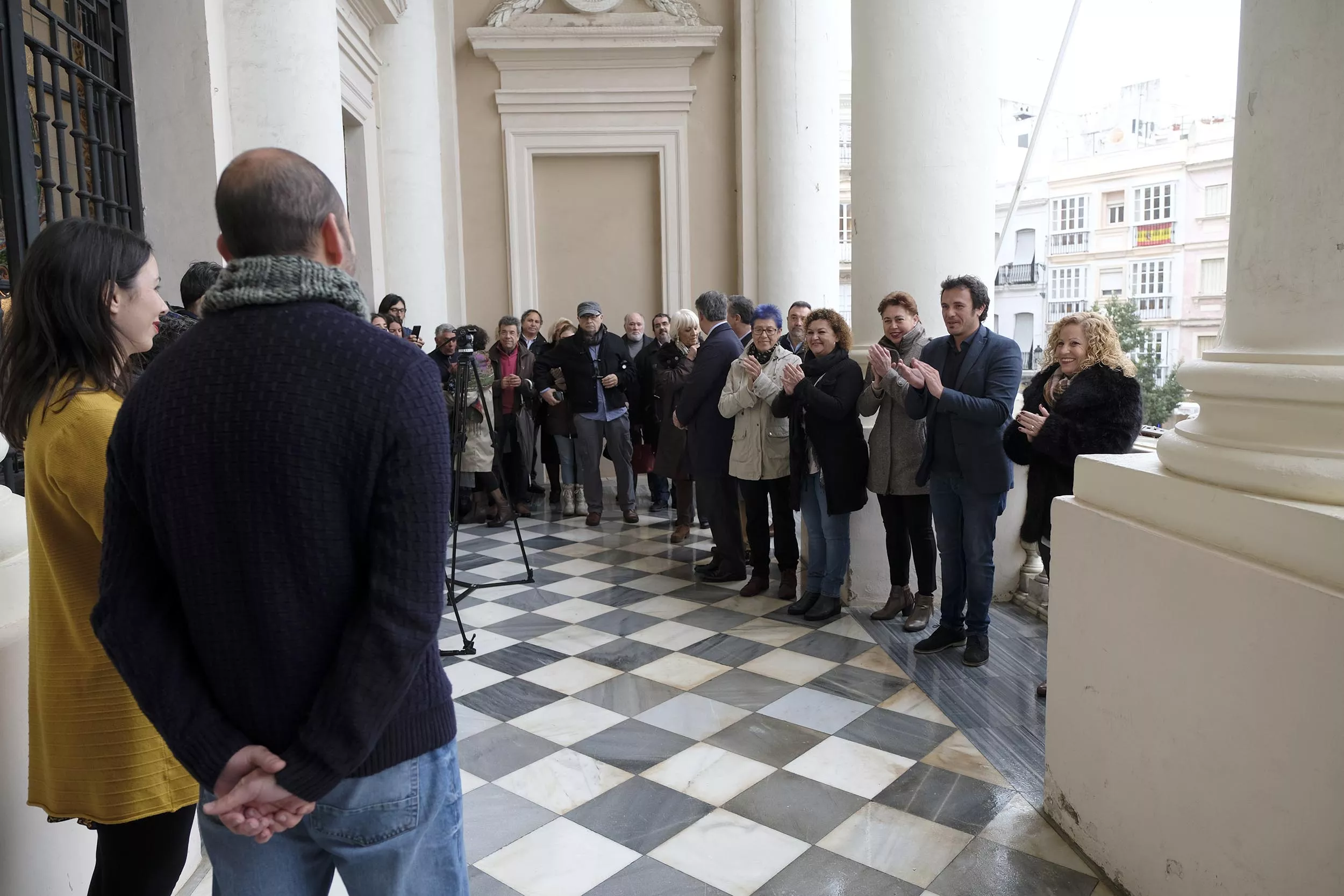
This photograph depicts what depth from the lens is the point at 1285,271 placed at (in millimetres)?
2148

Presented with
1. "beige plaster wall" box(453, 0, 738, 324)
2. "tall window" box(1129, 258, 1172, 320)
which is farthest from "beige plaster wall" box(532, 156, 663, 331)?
"tall window" box(1129, 258, 1172, 320)

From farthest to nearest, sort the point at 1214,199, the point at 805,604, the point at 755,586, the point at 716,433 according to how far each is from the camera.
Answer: the point at 1214,199
the point at 716,433
the point at 755,586
the point at 805,604

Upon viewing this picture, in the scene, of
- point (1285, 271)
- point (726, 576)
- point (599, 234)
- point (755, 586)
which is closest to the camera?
point (1285, 271)

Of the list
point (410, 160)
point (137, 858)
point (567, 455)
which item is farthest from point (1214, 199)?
point (137, 858)

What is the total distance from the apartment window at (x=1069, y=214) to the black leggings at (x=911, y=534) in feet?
152

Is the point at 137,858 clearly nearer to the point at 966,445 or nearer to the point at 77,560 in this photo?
the point at 77,560

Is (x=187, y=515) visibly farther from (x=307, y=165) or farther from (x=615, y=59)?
(x=615, y=59)

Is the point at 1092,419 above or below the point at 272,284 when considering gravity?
below

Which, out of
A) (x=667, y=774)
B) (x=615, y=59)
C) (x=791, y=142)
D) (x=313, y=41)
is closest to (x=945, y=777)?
(x=667, y=774)

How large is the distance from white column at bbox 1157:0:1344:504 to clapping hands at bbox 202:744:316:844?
2.05m

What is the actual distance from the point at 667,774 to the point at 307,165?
261 cm

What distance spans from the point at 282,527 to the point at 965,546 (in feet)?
12.0

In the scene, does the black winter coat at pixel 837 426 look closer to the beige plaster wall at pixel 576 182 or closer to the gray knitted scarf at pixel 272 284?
the gray knitted scarf at pixel 272 284

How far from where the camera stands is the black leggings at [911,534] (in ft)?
15.9
